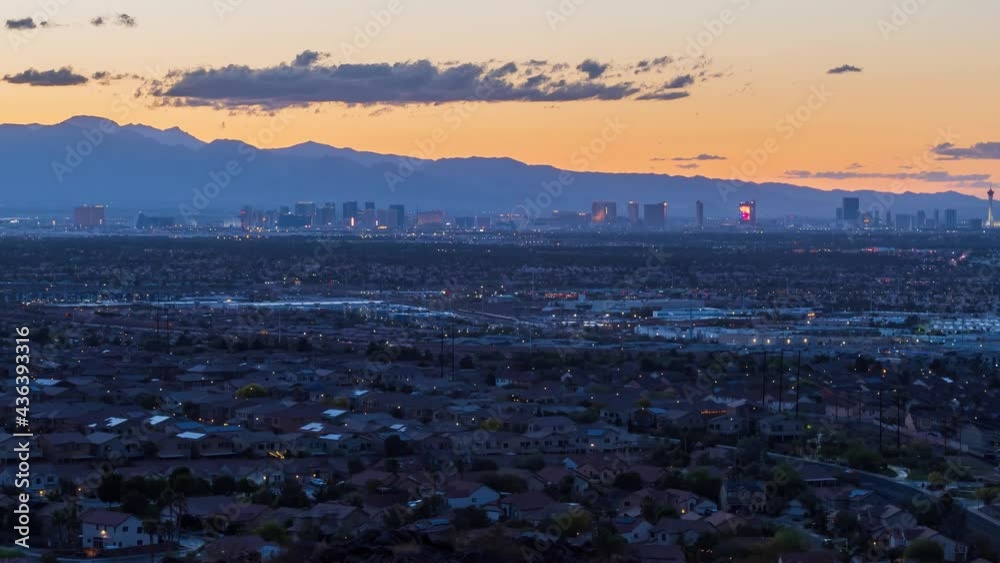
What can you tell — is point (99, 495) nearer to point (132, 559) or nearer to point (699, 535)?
point (132, 559)

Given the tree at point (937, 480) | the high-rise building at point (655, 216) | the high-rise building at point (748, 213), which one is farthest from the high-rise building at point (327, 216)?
the tree at point (937, 480)

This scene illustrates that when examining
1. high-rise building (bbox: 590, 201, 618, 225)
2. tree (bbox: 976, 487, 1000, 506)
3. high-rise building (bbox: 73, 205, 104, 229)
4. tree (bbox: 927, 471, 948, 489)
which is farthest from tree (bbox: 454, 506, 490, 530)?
high-rise building (bbox: 590, 201, 618, 225)

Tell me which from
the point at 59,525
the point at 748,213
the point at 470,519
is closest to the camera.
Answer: the point at 470,519

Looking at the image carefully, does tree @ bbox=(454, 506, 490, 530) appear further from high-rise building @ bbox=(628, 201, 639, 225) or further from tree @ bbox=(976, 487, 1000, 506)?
high-rise building @ bbox=(628, 201, 639, 225)

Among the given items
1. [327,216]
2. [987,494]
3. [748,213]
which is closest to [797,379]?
[987,494]

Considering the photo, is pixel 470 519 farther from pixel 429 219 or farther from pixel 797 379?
pixel 429 219

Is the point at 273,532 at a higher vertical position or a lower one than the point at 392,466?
higher

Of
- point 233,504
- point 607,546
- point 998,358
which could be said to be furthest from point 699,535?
point 998,358

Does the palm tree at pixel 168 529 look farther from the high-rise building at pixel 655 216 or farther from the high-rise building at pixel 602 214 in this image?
the high-rise building at pixel 602 214
